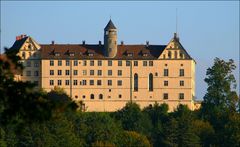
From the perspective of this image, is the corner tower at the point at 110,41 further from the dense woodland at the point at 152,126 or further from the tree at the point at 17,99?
the tree at the point at 17,99

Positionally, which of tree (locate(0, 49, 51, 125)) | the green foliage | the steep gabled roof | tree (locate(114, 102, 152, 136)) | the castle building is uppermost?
the steep gabled roof

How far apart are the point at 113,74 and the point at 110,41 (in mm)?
3836

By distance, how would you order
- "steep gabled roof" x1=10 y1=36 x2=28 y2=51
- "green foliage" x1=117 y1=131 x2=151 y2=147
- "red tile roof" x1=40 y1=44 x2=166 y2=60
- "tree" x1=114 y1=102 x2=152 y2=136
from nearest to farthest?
"green foliage" x1=117 y1=131 x2=151 y2=147, "tree" x1=114 y1=102 x2=152 y2=136, "red tile roof" x1=40 y1=44 x2=166 y2=60, "steep gabled roof" x1=10 y1=36 x2=28 y2=51

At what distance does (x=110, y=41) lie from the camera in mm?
110062

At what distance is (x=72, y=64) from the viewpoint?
4281 inches

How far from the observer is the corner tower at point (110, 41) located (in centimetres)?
10919

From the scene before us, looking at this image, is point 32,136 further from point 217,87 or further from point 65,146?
point 217,87

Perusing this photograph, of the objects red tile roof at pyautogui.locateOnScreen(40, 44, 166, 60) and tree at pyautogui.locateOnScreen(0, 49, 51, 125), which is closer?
tree at pyautogui.locateOnScreen(0, 49, 51, 125)

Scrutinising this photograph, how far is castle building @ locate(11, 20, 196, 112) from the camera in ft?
350

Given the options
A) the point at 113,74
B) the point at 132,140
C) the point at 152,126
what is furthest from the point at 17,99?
the point at 113,74

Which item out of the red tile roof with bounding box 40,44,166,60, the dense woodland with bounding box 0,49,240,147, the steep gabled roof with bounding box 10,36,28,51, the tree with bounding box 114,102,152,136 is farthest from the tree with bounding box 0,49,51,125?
the steep gabled roof with bounding box 10,36,28,51

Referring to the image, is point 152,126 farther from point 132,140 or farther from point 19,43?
point 19,43

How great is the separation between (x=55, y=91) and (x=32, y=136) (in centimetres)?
906

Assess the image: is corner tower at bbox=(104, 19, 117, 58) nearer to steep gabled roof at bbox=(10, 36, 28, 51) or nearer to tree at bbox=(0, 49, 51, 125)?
steep gabled roof at bbox=(10, 36, 28, 51)
